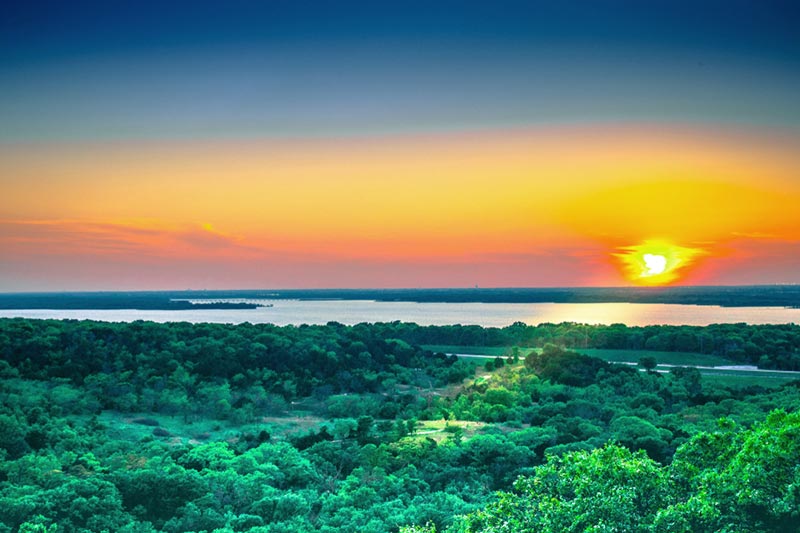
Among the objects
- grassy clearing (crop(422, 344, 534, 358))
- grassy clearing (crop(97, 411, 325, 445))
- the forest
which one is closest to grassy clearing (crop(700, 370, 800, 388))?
the forest

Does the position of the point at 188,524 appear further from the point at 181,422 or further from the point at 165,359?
the point at 165,359

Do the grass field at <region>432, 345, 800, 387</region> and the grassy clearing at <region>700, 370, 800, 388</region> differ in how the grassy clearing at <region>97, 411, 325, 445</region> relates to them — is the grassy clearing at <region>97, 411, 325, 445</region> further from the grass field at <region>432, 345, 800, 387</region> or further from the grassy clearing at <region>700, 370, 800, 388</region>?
the grass field at <region>432, 345, 800, 387</region>

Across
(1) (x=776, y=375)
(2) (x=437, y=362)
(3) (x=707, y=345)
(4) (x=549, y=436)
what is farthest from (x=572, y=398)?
(3) (x=707, y=345)

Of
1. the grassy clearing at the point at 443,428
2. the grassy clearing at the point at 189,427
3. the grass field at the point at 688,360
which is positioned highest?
the grass field at the point at 688,360

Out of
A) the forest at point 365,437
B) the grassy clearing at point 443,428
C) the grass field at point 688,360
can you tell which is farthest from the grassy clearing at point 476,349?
the grassy clearing at point 443,428

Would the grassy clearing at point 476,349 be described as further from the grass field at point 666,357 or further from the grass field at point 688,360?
the grass field at point 666,357

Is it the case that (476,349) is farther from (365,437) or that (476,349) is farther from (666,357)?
(365,437)

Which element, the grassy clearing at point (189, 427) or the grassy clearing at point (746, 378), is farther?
the grassy clearing at point (746, 378)

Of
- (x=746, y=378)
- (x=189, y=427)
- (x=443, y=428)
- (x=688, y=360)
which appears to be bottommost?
(x=189, y=427)

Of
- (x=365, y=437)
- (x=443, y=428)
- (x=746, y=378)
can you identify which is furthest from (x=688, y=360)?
(x=365, y=437)
